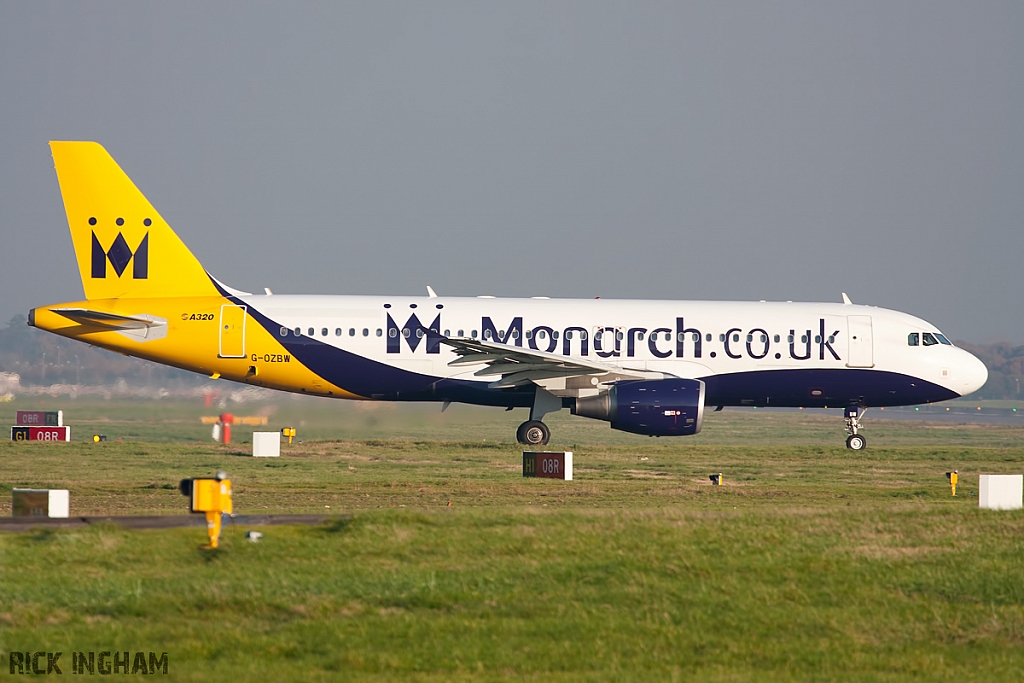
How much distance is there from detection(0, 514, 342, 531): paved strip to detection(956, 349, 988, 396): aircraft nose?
22.5 meters

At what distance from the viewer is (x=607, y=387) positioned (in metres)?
28.3

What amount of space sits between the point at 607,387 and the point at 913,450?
42.4ft

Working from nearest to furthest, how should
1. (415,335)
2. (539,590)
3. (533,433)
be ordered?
(539,590) < (415,335) < (533,433)

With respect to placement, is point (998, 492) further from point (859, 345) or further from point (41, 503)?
point (41, 503)

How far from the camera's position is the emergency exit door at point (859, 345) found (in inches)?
1211

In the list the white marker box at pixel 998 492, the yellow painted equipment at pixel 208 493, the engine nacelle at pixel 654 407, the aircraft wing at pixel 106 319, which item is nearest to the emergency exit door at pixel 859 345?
the engine nacelle at pixel 654 407

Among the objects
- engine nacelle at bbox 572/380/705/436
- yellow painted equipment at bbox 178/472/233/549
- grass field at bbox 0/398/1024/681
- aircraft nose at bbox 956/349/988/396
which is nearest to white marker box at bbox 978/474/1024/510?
grass field at bbox 0/398/1024/681

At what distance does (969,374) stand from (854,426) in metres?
3.45

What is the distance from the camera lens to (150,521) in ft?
48.5

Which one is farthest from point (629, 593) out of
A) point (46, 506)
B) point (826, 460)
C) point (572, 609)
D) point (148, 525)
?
point (826, 460)

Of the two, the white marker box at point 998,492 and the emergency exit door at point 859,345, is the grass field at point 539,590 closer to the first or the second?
the white marker box at point 998,492

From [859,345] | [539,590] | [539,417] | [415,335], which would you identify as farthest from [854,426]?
[539,590]

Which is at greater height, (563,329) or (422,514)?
(563,329)

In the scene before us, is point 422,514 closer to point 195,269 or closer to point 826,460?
point 195,269
